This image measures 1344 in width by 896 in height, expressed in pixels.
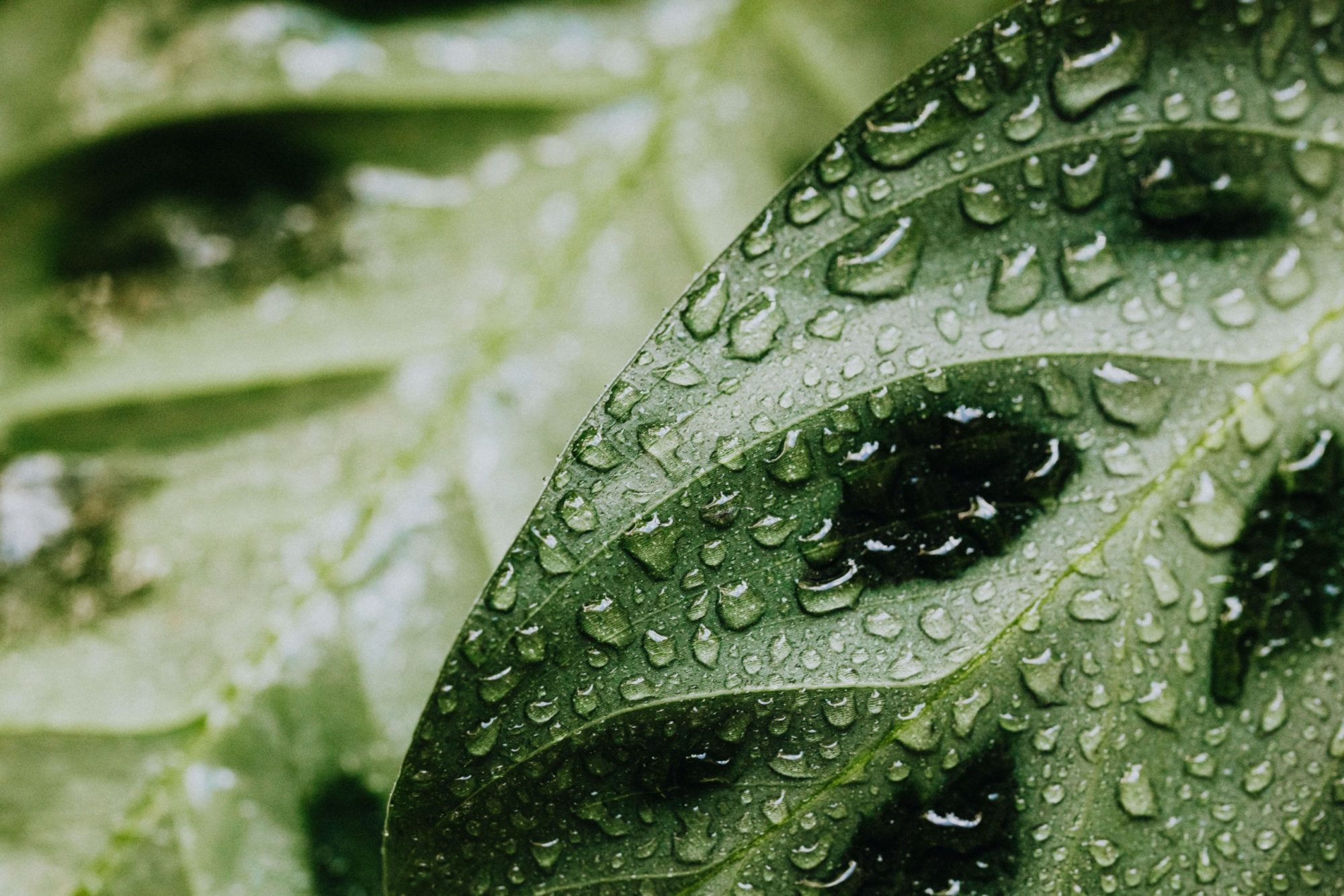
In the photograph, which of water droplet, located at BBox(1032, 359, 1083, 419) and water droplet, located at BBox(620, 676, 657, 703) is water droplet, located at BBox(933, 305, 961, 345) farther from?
water droplet, located at BBox(620, 676, 657, 703)

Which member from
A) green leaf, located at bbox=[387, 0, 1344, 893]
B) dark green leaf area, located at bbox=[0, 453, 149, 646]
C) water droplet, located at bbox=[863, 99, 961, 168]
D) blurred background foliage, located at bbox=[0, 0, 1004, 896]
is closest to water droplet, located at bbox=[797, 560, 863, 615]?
green leaf, located at bbox=[387, 0, 1344, 893]

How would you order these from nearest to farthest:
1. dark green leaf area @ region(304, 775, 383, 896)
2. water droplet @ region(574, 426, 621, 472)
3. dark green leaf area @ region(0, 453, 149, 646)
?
water droplet @ region(574, 426, 621, 472) < dark green leaf area @ region(304, 775, 383, 896) < dark green leaf area @ region(0, 453, 149, 646)

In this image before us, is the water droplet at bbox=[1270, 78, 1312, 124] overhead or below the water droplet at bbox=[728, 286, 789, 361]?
below

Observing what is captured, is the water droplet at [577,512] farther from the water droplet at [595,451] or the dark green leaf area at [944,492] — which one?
the dark green leaf area at [944,492]

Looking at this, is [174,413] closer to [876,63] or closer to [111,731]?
[111,731]

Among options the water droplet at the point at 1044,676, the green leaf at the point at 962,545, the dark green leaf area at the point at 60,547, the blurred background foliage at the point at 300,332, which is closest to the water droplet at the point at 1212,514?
the green leaf at the point at 962,545

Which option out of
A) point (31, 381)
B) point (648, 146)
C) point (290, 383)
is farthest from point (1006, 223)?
point (31, 381)
